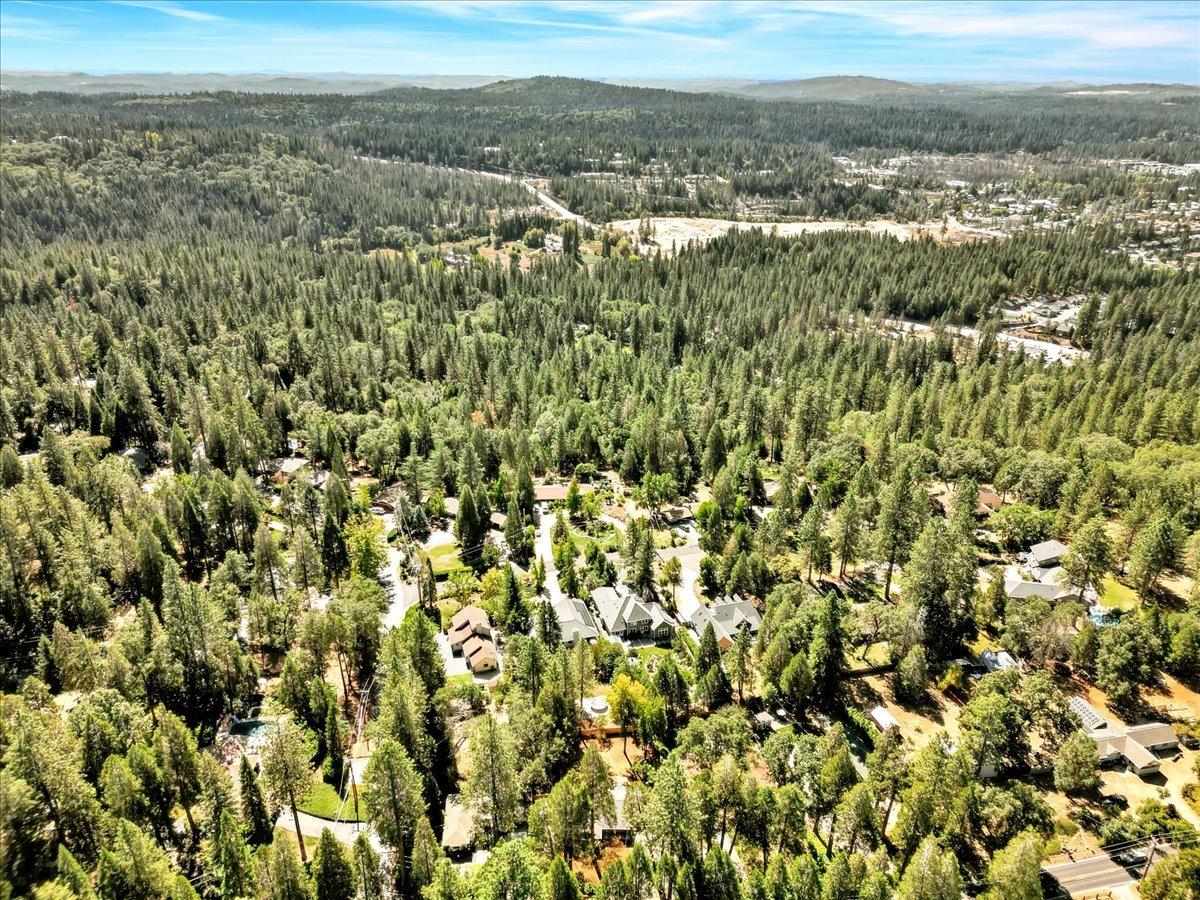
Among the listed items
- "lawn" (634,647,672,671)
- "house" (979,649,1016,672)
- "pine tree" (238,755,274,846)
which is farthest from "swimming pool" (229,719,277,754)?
"house" (979,649,1016,672)

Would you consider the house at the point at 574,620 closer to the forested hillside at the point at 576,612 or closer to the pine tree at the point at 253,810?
the forested hillside at the point at 576,612

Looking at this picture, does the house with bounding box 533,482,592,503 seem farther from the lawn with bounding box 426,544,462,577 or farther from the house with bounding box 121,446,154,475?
the house with bounding box 121,446,154,475

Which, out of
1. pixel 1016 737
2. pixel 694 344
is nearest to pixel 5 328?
pixel 694 344

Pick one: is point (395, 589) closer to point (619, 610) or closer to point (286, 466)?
point (619, 610)

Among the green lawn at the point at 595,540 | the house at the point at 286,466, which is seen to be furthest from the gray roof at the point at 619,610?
the house at the point at 286,466

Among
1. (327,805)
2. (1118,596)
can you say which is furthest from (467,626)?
(1118,596)

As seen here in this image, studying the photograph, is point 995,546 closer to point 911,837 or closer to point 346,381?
point 911,837

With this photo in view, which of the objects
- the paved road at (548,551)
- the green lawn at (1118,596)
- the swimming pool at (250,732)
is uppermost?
the green lawn at (1118,596)
